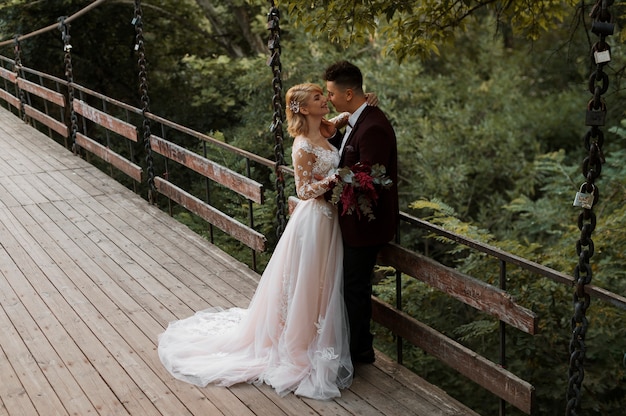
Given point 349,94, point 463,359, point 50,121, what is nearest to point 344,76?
point 349,94

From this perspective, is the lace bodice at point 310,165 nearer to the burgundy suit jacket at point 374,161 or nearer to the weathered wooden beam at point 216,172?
the burgundy suit jacket at point 374,161

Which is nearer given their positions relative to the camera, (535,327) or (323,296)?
(535,327)

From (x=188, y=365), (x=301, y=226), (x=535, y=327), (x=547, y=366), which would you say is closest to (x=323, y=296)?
(x=301, y=226)

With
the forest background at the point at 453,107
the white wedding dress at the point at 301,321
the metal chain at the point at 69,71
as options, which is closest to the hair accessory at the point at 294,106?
the white wedding dress at the point at 301,321

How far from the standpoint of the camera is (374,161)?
3898mm

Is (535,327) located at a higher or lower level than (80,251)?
higher

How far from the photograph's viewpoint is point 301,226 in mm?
4227

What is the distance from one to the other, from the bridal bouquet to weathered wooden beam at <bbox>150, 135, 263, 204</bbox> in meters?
1.76

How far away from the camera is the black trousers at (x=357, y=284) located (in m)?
4.15

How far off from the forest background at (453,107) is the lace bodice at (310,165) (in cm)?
217

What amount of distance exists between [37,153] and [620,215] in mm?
6774

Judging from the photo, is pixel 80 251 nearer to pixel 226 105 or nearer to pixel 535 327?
pixel 535 327

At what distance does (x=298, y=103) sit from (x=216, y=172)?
2.28 metres

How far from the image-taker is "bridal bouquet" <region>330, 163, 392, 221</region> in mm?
3838
